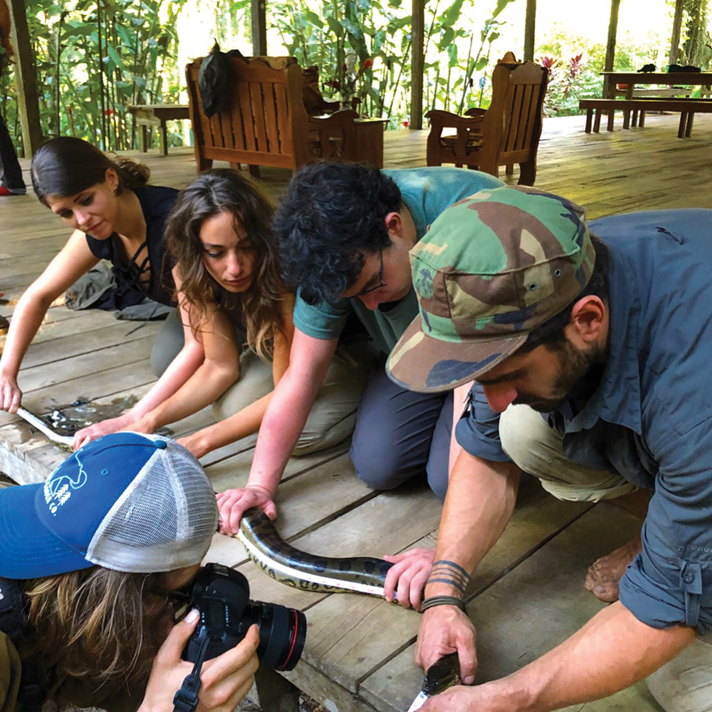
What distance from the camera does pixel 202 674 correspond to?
3.84ft

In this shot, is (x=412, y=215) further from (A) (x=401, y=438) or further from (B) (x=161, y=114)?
(B) (x=161, y=114)

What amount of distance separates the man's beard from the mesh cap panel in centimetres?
51

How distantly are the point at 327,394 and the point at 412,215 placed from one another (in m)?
0.70

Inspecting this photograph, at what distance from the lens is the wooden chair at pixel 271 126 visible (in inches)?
191

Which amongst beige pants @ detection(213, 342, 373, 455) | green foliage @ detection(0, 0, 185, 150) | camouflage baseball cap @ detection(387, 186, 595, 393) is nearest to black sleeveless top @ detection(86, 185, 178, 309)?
beige pants @ detection(213, 342, 373, 455)

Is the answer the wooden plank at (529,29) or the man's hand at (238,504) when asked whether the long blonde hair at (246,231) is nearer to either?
the man's hand at (238,504)

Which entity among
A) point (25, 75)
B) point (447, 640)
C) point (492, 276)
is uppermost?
point (25, 75)

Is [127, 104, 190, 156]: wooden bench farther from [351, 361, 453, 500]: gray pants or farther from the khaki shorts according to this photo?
the khaki shorts

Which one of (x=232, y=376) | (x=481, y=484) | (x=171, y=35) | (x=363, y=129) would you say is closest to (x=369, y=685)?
(x=481, y=484)

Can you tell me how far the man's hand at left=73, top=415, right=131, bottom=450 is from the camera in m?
2.00

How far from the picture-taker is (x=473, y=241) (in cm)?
97

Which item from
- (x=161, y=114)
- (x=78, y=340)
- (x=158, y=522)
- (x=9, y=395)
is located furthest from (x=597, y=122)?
(x=158, y=522)

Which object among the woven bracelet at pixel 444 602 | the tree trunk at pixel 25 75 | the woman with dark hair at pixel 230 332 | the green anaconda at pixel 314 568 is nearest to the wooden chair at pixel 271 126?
the tree trunk at pixel 25 75

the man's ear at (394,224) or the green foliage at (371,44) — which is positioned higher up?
the green foliage at (371,44)
